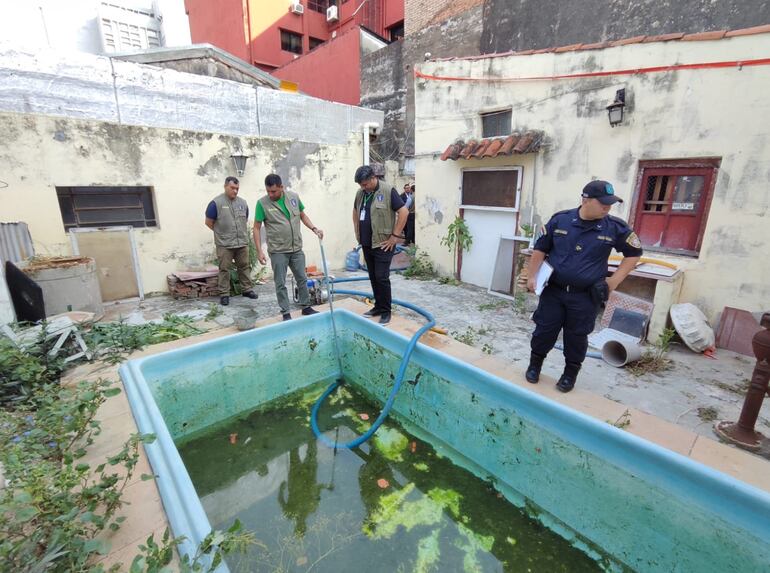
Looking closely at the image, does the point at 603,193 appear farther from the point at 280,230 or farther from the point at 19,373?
the point at 19,373

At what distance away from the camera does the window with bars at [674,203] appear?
4316 millimetres

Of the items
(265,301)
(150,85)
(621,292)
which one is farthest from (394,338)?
(150,85)

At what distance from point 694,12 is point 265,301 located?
8060 mm

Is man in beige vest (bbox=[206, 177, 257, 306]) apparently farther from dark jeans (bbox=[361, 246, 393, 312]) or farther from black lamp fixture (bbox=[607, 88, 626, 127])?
black lamp fixture (bbox=[607, 88, 626, 127])

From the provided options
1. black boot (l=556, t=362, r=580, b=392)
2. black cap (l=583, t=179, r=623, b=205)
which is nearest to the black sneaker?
black boot (l=556, t=362, r=580, b=392)

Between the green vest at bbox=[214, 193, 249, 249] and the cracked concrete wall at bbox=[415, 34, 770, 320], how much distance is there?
407cm

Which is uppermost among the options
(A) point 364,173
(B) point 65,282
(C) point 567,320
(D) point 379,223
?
(A) point 364,173

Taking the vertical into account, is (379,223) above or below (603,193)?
below

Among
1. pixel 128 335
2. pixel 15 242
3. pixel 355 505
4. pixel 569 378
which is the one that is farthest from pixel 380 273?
pixel 15 242

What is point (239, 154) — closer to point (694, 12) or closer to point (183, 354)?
point (183, 354)

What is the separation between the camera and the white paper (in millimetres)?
2600

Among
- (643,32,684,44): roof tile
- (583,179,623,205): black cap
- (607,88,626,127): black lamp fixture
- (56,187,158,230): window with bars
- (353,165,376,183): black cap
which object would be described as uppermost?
(643,32,684,44): roof tile

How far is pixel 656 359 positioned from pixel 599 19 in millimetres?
6735

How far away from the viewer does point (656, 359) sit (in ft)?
12.5
